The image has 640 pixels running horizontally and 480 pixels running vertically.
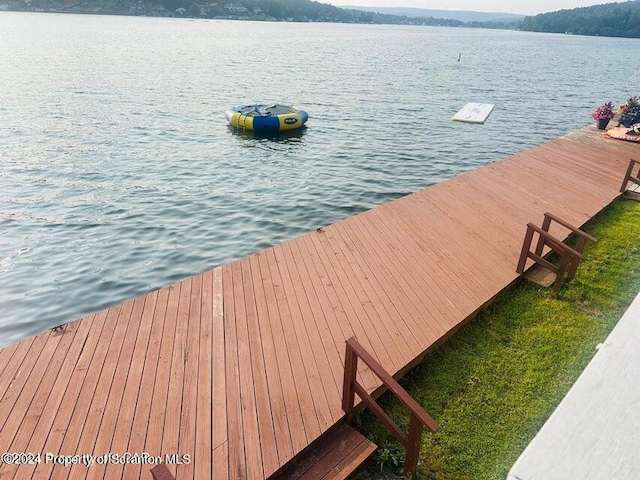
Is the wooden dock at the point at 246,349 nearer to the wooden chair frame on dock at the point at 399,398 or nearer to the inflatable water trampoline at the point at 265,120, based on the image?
the wooden chair frame on dock at the point at 399,398

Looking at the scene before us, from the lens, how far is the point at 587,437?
98.0 inches

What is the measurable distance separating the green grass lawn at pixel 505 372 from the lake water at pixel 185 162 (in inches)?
244

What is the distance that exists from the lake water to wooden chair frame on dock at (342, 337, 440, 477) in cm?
613

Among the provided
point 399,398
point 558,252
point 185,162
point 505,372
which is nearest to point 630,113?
point 558,252

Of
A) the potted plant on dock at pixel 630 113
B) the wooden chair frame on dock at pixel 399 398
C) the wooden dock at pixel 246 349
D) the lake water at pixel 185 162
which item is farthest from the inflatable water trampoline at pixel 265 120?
the wooden chair frame on dock at pixel 399 398

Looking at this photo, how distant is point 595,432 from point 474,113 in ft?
87.7

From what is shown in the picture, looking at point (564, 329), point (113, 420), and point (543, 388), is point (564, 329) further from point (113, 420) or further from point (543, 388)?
point (113, 420)

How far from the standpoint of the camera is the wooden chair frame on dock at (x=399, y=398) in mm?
4016

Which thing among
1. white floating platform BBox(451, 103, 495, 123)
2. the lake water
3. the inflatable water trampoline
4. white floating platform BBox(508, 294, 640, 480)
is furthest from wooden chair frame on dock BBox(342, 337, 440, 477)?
white floating platform BBox(451, 103, 495, 123)

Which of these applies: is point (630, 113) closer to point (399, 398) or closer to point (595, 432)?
point (399, 398)

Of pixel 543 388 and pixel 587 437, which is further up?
pixel 587 437

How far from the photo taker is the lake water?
33.4ft

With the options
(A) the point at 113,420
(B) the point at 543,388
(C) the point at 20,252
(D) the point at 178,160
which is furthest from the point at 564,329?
(D) the point at 178,160

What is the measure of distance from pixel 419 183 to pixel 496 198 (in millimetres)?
4143
